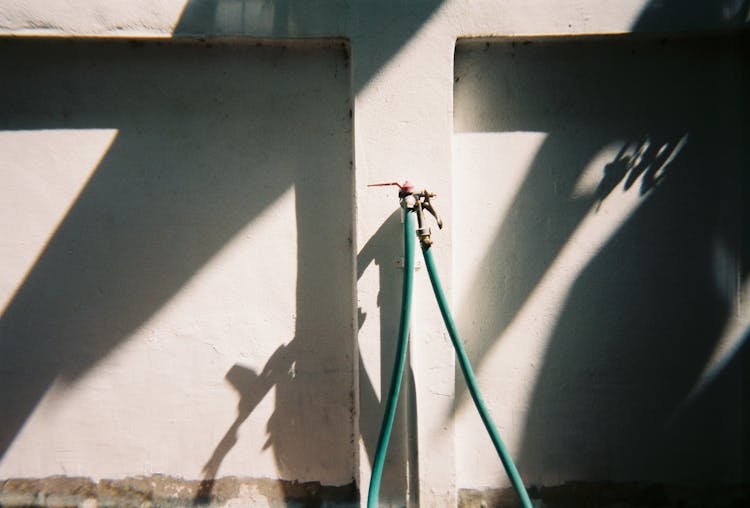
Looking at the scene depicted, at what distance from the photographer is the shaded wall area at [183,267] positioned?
176 centimetres

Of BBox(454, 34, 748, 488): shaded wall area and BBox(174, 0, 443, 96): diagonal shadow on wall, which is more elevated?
BBox(174, 0, 443, 96): diagonal shadow on wall

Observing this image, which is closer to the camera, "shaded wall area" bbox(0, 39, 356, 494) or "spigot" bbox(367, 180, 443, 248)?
"spigot" bbox(367, 180, 443, 248)

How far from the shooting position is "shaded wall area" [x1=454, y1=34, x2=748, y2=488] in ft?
5.80

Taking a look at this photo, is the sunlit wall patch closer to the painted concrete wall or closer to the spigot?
the painted concrete wall

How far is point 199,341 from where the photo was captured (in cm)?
181

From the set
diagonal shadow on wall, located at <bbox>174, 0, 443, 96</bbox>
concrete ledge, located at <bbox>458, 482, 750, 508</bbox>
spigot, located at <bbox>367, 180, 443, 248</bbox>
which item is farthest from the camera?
concrete ledge, located at <bbox>458, 482, 750, 508</bbox>

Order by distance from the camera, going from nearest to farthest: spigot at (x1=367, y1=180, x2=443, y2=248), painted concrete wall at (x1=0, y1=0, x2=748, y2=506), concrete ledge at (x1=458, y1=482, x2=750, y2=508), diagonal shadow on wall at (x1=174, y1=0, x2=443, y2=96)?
spigot at (x1=367, y1=180, x2=443, y2=248) < diagonal shadow on wall at (x1=174, y1=0, x2=443, y2=96) < painted concrete wall at (x1=0, y1=0, x2=748, y2=506) < concrete ledge at (x1=458, y1=482, x2=750, y2=508)

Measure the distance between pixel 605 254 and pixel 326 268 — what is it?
1.07m

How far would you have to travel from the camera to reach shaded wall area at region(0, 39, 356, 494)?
1.76m

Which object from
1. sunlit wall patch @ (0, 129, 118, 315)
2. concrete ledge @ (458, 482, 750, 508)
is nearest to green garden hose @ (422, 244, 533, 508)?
concrete ledge @ (458, 482, 750, 508)

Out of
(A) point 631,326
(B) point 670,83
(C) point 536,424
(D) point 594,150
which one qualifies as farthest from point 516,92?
(C) point 536,424

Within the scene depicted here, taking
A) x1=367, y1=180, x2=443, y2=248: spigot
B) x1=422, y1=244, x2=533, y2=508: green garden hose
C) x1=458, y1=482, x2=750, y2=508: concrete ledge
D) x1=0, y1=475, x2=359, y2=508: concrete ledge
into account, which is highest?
x1=367, y1=180, x2=443, y2=248: spigot

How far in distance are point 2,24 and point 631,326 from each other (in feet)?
8.36

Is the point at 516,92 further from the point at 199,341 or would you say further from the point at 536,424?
the point at 199,341
